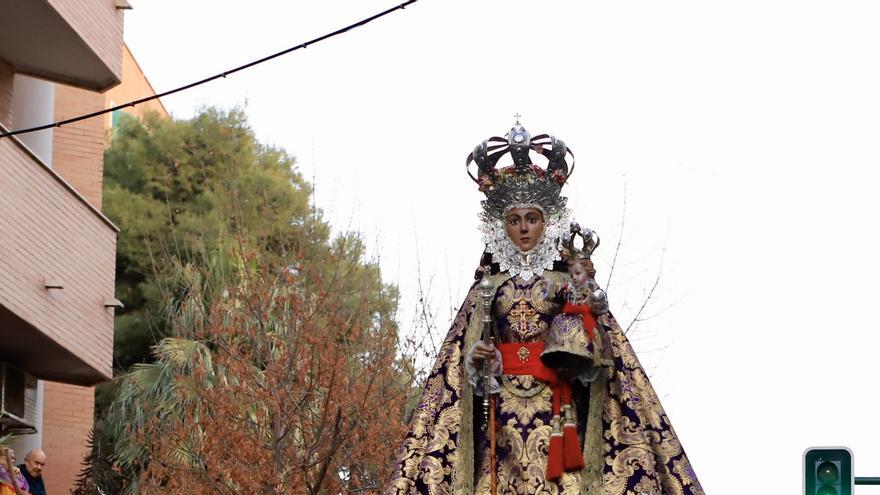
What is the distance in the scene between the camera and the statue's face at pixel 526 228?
1409cm

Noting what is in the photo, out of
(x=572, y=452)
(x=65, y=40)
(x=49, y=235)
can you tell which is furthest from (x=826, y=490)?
(x=65, y=40)

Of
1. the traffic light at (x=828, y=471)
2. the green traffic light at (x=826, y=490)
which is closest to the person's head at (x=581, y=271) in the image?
the traffic light at (x=828, y=471)

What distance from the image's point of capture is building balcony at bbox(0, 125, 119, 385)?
1989cm

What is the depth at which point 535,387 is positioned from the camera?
539 inches

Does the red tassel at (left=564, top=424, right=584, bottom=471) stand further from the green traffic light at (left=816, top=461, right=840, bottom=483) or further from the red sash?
the green traffic light at (left=816, top=461, right=840, bottom=483)

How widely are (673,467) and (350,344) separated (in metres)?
11.3

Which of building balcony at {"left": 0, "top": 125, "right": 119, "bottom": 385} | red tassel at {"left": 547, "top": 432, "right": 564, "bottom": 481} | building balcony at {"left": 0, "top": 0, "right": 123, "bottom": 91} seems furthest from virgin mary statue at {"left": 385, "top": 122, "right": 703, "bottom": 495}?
building balcony at {"left": 0, "top": 0, "right": 123, "bottom": 91}

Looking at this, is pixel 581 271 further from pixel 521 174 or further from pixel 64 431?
pixel 64 431

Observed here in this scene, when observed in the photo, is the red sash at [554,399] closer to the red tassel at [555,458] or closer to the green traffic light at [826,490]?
the red tassel at [555,458]

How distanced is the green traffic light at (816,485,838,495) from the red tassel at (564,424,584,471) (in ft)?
6.87

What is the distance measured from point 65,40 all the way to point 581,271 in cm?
971

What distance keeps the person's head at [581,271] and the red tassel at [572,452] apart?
996 millimetres

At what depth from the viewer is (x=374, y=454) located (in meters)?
22.8

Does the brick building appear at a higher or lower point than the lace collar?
higher
